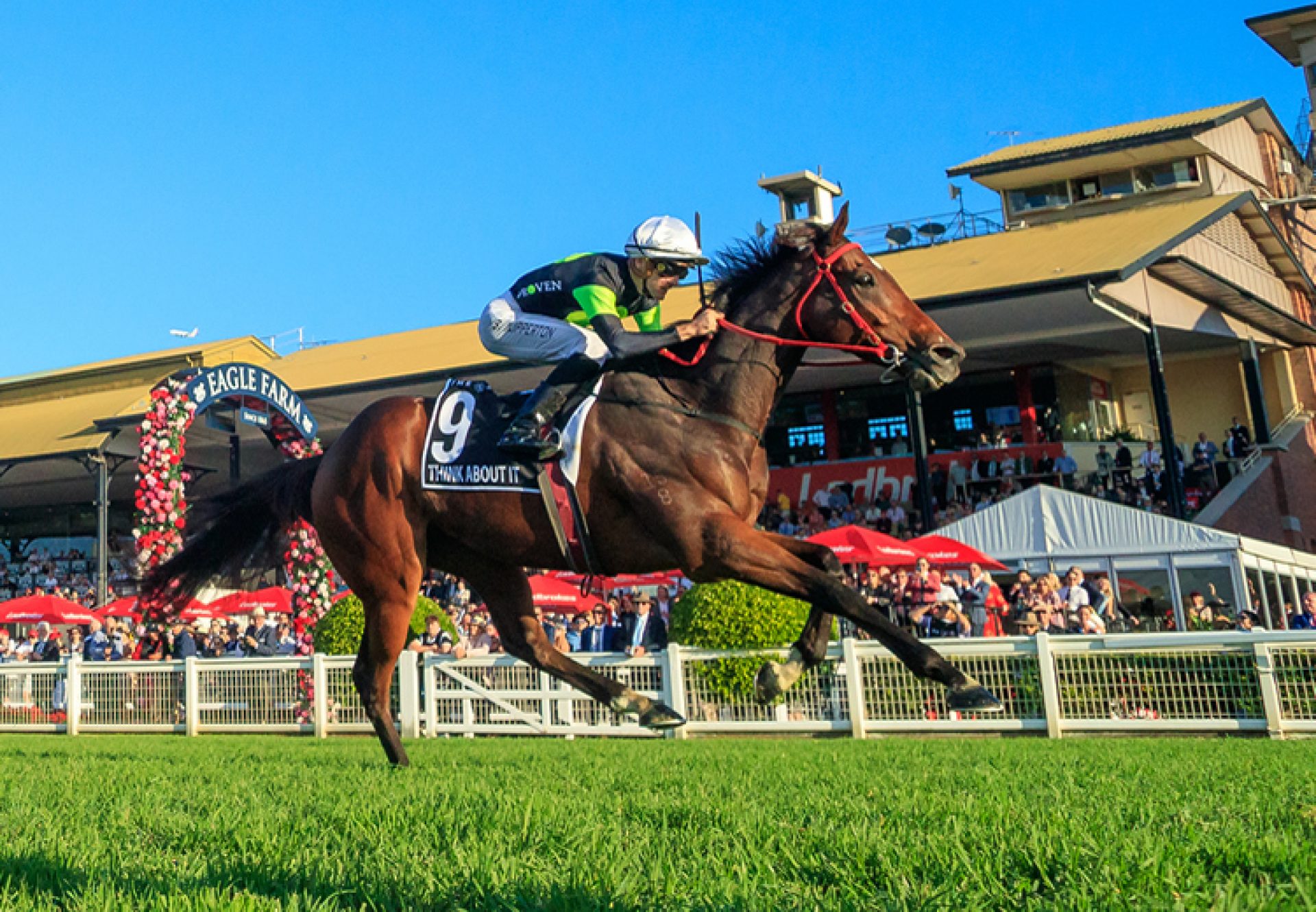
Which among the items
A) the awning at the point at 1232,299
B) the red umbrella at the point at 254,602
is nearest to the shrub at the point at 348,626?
the red umbrella at the point at 254,602

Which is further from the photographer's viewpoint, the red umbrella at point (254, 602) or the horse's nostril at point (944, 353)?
the red umbrella at point (254, 602)

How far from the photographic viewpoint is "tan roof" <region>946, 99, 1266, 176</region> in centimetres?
3303

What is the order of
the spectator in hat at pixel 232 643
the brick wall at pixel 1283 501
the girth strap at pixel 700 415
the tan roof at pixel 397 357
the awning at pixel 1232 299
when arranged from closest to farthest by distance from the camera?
the girth strap at pixel 700 415, the spectator in hat at pixel 232 643, the brick wall at pixel 1283 501, the awning at pixel 1232 299, the tan roof at pixel 397 357

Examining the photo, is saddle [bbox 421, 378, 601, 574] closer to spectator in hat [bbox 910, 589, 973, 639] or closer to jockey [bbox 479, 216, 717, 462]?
jockey [bbox 479, 216, 717, 462]

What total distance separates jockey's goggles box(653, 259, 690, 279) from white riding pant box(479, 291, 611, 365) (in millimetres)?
506

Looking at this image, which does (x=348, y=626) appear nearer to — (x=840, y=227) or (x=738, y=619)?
(x=738, y=619)

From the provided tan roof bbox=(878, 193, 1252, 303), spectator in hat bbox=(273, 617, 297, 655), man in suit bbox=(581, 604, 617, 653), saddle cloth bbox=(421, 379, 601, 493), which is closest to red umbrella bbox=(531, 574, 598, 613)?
man in suit bbox=(581, 604, 617, 653)

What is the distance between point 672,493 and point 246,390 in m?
13.3

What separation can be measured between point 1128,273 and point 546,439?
54.6 ft

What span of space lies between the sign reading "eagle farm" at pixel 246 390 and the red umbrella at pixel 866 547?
27.8ft

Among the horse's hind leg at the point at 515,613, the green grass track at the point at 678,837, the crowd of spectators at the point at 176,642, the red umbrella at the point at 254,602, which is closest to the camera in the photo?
the green grass track at the point at 678,837

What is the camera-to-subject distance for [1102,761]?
5.85m

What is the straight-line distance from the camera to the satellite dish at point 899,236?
32844mm

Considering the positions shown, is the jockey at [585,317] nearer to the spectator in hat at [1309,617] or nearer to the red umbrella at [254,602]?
the spectator in hat at [1309,617]
